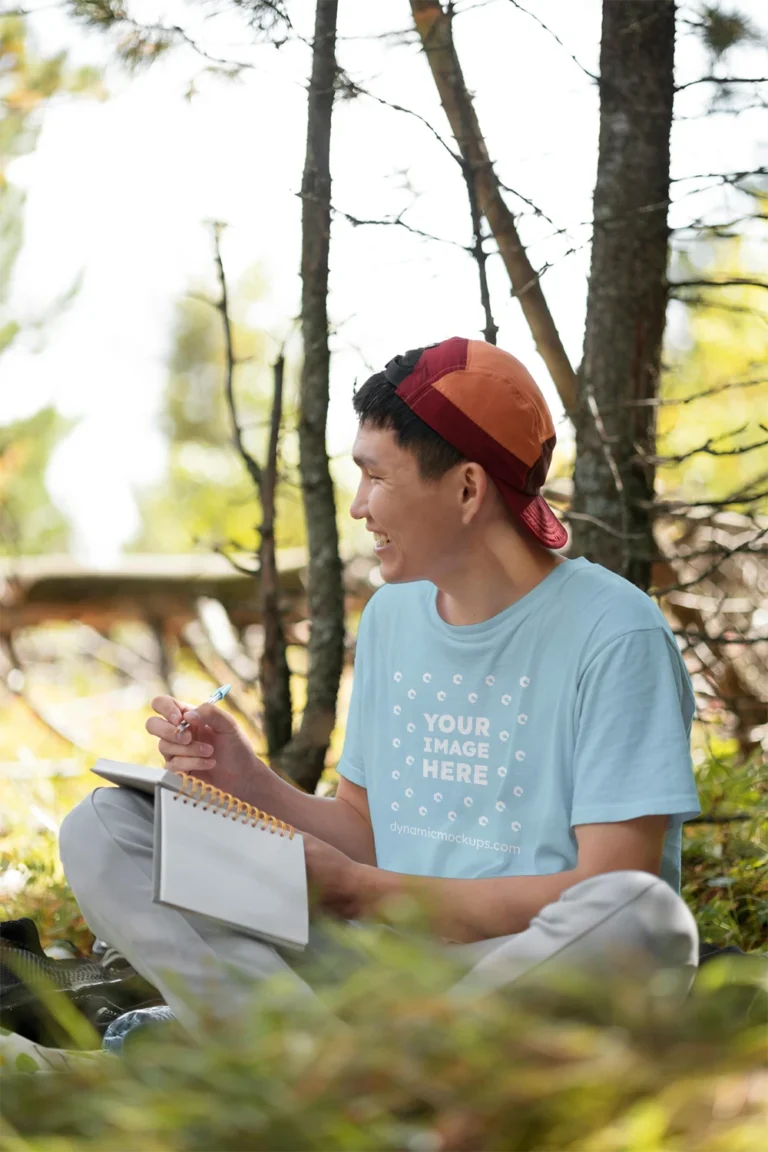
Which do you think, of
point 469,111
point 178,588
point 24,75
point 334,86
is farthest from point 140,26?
point 24,75

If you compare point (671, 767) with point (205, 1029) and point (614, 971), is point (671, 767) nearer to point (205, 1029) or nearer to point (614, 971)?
point (614, 971)

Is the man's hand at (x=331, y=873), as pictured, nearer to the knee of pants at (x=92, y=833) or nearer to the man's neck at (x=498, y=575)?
the knee of pants at (x=92, y=833)

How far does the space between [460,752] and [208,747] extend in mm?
451

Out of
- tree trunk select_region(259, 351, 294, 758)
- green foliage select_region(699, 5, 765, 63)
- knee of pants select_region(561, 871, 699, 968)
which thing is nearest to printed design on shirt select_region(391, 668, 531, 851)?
knee of pants select_region(561, 871, 699, 968)

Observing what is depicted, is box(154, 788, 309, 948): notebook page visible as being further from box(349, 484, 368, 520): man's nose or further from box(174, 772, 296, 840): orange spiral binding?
box(349, 484, 368, 520): man's nose

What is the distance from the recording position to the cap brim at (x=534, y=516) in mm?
2189

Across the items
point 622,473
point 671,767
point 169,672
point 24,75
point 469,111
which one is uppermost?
point 24,75

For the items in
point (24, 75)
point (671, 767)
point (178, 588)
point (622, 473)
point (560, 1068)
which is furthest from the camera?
point (24, 75)

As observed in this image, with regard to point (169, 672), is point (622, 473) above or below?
above

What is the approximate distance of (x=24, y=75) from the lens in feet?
24.2

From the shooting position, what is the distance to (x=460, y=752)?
221cm

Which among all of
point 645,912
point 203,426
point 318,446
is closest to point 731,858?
point 318,446

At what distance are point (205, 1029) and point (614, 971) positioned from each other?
0.52m

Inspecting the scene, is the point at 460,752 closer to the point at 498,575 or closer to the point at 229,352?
the point at 498,575
